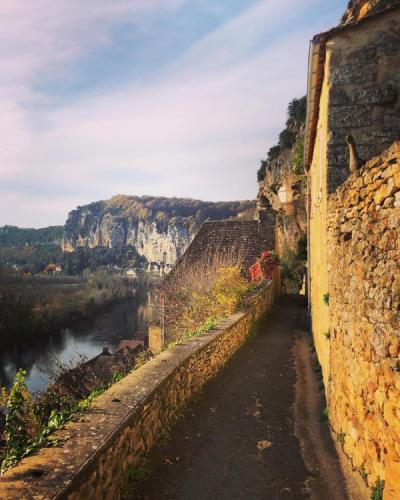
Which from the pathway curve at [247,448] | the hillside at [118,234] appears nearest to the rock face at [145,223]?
the hillside at [118,234]

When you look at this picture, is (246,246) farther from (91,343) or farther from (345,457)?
(91,343)

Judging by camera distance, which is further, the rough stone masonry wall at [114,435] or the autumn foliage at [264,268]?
the autumn foliage at [264,268]

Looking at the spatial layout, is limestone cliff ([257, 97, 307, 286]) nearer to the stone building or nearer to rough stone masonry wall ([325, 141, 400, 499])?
the stone building

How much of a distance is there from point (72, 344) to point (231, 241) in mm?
30040

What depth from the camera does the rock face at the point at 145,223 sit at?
14600cm

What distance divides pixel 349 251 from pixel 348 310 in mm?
677

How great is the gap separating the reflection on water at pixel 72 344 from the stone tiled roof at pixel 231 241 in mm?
8325

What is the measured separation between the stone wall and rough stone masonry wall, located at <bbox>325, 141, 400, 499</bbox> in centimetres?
200

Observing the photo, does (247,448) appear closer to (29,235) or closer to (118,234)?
(118,234)

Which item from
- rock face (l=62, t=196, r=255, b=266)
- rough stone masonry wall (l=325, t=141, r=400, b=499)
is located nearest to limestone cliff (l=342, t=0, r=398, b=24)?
rough stone masonry wall (l=325, t=141, r=400, b=499)

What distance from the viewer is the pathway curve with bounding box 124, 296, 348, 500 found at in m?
3.92

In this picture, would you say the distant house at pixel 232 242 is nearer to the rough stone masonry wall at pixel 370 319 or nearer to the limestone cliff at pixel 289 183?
the limestone cliff at pixel 289 183

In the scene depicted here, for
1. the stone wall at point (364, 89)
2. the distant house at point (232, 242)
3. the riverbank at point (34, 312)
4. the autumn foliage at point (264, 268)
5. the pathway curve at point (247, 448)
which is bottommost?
the riverbank at point (34, 312)

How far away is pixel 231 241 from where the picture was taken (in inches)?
708
